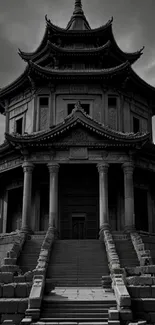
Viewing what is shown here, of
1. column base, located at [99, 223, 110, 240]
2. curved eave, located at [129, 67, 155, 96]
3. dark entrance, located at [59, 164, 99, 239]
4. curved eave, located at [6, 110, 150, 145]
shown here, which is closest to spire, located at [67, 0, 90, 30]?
curved eave, located at [129, 67, 155, 96]

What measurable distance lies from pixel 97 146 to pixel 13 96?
11513 mm

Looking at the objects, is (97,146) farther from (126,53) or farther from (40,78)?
(126,53)

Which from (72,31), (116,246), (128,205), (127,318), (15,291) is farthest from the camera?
(72,31)

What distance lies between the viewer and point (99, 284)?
21.0 m

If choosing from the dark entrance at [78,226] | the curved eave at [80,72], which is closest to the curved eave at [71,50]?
the curved eave at [80,72]

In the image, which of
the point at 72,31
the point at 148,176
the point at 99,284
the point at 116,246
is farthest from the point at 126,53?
the point at 99,284

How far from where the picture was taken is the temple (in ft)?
79.7

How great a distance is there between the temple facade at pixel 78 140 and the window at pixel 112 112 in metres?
0.08

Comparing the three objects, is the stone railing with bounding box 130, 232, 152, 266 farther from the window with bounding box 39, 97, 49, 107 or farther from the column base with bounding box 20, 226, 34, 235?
the window with bounding box 39, 97, 49, 107

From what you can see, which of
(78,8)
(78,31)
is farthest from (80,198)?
(78,8)

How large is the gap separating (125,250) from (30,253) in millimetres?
5658

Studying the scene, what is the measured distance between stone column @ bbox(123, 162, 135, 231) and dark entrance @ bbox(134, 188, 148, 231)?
18.1 feet

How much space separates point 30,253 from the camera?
81.9 feet

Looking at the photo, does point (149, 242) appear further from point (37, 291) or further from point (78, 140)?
point (37, 291)
